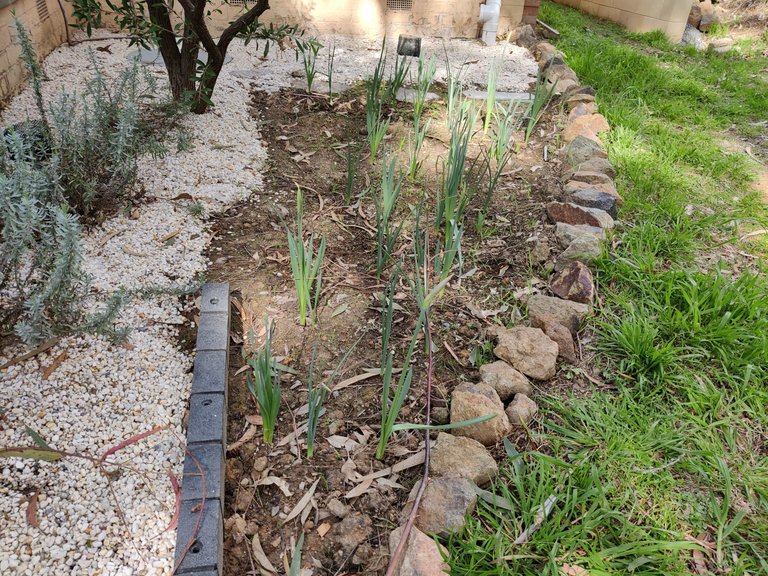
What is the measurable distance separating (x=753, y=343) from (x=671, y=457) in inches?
23.3

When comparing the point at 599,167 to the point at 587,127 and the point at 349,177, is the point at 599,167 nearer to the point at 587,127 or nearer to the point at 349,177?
the point at 587,127

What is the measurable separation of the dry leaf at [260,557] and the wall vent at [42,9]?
3.78 meters

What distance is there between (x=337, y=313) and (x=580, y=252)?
1.04 metres

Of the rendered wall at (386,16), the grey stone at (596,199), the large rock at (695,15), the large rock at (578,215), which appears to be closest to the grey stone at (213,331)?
the large rock at (578,215)

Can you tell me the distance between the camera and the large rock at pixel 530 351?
6.22ft

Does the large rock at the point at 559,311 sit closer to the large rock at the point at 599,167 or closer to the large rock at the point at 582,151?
the large rock at the point at 599,167

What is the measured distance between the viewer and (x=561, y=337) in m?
2.00

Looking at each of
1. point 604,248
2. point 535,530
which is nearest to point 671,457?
point 535,530

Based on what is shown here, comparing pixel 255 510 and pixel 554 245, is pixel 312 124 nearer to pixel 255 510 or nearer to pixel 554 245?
pixel 554 245

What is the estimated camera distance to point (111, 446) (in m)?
1.53

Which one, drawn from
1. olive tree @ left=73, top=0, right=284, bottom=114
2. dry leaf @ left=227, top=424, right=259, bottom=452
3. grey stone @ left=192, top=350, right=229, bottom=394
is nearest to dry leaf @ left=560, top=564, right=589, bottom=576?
dry leaf @ left=227, top=424, right=259, bottom=452

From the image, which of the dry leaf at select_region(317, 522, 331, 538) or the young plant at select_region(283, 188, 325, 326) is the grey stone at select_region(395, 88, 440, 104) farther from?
the dry leaf at select_region(317, 522, 331, 538)

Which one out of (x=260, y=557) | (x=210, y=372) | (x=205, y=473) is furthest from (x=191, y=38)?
(x=260, y=557)

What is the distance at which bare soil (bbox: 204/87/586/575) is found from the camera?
1528mm
